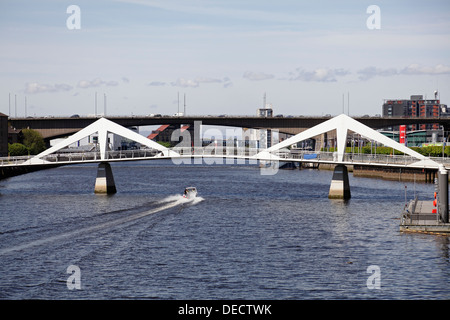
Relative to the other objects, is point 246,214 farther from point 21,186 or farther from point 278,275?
point 21,186

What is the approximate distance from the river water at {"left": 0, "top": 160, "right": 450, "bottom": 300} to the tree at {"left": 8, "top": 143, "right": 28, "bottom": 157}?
6907cm

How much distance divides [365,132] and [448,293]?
2202 inches

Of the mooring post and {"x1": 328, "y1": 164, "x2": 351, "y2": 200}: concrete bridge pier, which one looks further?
{"x1": 328, "y1": 164, "x2": 351, "y2": 200}: concrete bridge pier

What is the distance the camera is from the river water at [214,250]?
147ft

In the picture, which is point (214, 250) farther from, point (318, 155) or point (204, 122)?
point (204, 122)

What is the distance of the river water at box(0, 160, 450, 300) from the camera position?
1761 inches

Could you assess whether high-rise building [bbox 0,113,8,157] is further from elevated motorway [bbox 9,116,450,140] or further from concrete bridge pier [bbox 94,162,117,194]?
concrete bridge pier [bbox 94,162,117,194]

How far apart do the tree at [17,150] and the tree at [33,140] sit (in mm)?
5199

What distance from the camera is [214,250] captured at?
57250 mm

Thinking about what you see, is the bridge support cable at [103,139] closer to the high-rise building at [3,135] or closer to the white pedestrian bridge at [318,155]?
the white pedestrian bridge at [318,155]

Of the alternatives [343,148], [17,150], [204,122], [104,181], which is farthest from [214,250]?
[204,122]

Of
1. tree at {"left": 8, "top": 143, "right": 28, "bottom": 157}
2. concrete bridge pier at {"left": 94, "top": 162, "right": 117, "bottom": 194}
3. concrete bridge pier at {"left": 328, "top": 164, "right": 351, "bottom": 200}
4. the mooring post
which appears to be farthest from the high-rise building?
the mooring post

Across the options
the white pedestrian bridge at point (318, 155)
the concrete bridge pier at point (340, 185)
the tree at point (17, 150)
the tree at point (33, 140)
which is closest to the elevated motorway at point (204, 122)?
the tree at point (33, 140)

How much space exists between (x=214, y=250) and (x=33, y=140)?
12727 centimetres
